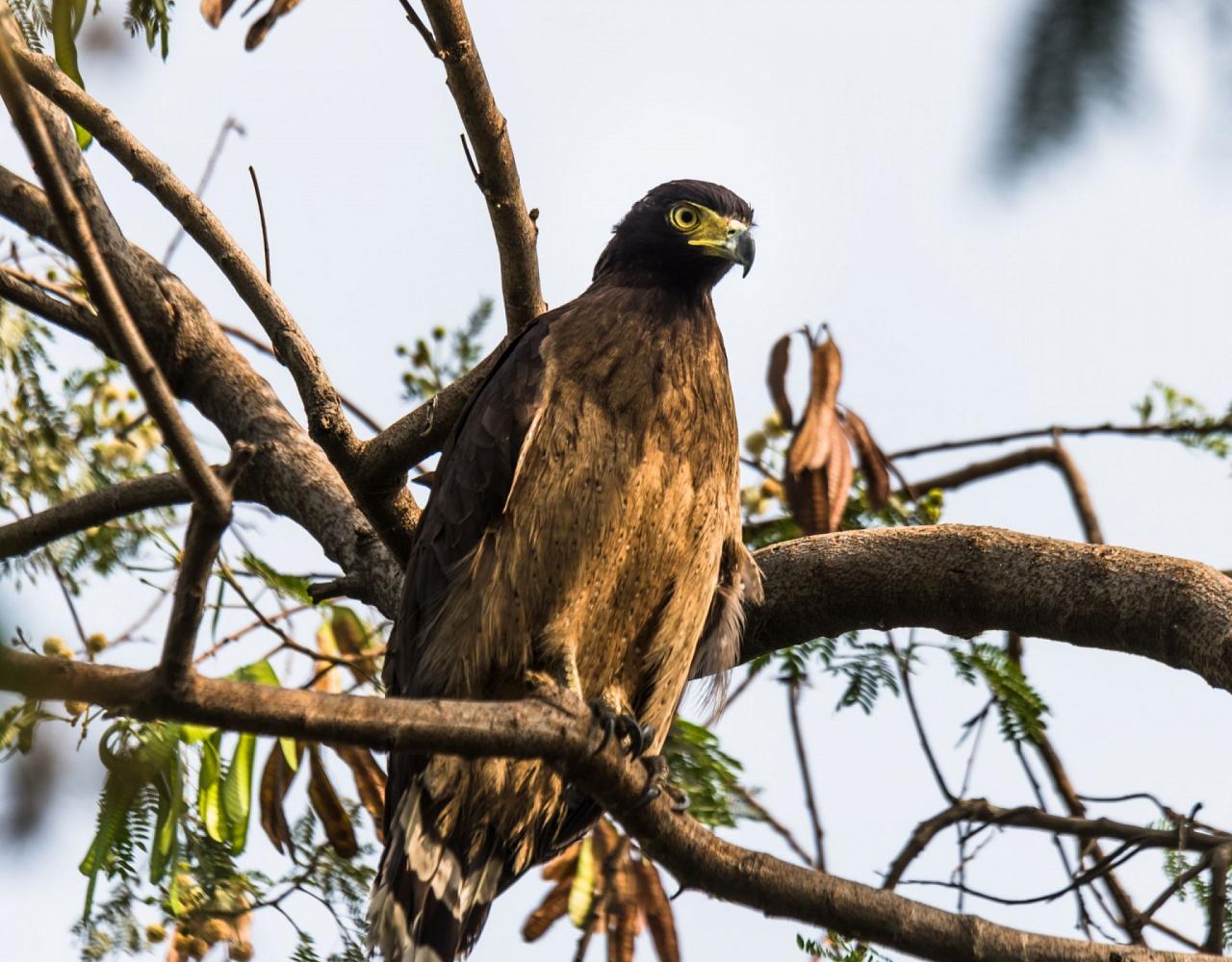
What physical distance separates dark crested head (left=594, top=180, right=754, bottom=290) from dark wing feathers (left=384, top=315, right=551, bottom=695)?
2.76 feet

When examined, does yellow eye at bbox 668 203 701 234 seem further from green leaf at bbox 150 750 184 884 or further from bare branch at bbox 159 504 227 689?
bare branch at bbox 159 504 227 689

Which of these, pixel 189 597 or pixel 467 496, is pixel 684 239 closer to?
pixel 467 496

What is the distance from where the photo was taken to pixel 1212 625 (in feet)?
11.2

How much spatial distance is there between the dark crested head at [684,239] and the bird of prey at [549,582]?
1.77 feet

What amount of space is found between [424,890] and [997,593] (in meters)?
1.84

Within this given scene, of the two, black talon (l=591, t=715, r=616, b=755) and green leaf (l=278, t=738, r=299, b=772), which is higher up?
green leaf (l=278, t=738, r=299, b=772)

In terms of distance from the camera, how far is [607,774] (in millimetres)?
3289

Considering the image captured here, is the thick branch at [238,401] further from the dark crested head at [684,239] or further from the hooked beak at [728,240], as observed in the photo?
the hooked beak at [728,240]

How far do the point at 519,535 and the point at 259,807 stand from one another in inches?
58.2

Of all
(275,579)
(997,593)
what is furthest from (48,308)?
(997,593)

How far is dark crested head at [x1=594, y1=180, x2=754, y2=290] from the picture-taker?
4.93 metres

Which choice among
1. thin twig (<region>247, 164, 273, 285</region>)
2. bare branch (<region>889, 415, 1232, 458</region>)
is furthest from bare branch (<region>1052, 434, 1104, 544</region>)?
thin twig (<region>247, 164, 273, 285</region>)

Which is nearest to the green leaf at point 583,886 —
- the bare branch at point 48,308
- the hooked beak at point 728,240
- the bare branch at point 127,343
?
the hooked beak at point 728,240

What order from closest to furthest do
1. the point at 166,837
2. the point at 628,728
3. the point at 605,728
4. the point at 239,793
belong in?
the point at 605,728 → the point at 166,837 → the point at 628,728 → the point at 239,793
